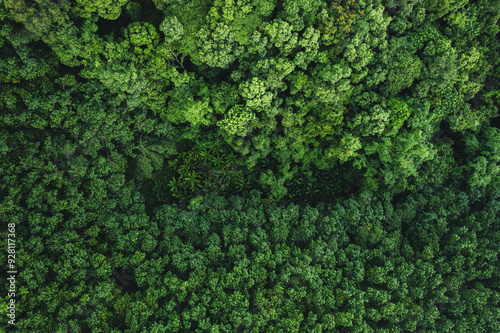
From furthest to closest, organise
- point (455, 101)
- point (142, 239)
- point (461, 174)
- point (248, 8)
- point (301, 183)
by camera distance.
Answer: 1. point (301, 183)
2. point (461, 174)
3. point (455, 101)
4. point (142, 239)
5. point (248, 8)

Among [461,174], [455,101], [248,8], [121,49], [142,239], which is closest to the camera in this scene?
[248,8]

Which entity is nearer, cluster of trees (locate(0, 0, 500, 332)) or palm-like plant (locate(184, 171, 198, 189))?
cluster of trees (locate(0, 0, 500, 332))

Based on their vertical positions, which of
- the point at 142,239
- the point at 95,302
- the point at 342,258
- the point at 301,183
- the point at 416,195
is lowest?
the point at 95,302

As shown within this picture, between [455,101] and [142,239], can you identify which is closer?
[142,239]

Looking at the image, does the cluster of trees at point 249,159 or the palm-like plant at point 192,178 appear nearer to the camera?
the cluster of trees at point 249,159

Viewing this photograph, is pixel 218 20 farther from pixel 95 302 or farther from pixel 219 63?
pixel 95 302

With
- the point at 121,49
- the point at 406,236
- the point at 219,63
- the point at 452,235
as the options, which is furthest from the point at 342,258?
the point at 121,49

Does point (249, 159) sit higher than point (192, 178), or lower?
higher

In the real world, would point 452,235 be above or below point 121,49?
below
